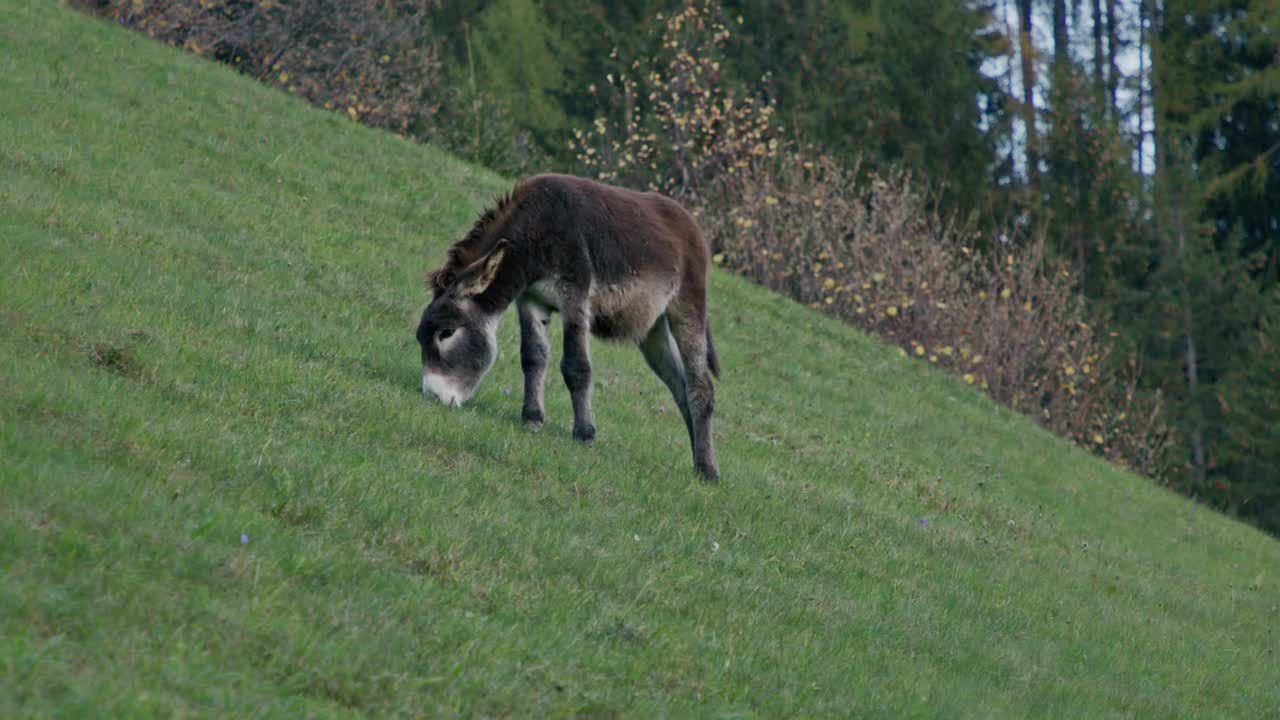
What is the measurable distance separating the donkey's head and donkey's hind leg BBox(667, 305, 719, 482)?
54.7 inches

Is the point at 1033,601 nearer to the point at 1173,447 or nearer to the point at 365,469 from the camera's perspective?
the point at 365,469

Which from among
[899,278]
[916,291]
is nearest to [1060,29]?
[899,278]

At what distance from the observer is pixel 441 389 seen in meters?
10.1

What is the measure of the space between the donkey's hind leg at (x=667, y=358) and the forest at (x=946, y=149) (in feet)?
50.9

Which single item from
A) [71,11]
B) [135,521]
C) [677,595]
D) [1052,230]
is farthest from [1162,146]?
[135,521]

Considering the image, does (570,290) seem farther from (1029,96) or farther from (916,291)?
(1029,96)

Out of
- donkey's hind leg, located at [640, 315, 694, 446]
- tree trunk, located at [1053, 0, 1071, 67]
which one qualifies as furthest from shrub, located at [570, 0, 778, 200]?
donkey's hind leg, located at [640, 315, 694, 446]

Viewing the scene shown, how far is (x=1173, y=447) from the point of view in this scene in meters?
31.5

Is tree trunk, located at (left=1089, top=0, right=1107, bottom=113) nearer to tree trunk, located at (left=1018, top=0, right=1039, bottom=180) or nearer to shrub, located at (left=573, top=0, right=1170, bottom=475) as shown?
tree trunk, located at (left=1018, top=0, right=1039, bottom=180)

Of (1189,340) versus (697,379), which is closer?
(697,379)

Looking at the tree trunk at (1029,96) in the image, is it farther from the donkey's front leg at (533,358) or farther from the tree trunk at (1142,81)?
the donkey's front leg at (533,358)

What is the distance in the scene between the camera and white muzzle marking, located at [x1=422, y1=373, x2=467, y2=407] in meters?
10.0

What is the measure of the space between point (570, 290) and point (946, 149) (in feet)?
96.3

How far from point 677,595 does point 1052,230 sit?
30.8 meters
